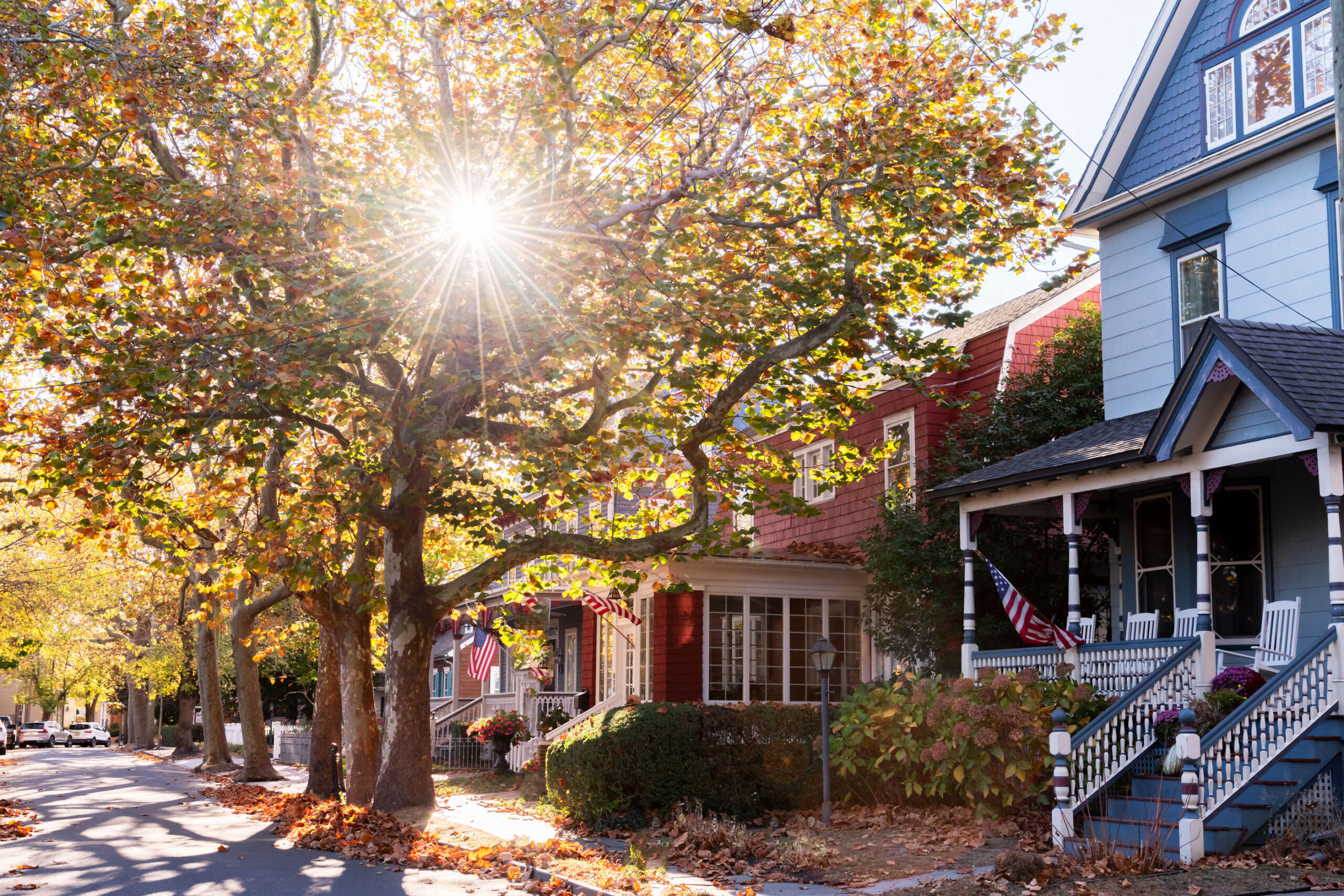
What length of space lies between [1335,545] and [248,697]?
23.0 meters

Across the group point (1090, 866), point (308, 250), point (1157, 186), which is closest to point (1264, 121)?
Answer: point (1157, 186)

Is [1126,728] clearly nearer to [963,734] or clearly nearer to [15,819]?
[963,734]

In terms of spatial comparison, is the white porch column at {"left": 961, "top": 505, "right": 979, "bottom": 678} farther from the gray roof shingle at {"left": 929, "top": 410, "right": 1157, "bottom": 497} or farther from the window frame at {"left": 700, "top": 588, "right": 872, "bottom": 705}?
the window frame at {"left": 700, "top": 588, "right": 872, "bottom": 705}

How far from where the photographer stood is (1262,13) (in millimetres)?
16719

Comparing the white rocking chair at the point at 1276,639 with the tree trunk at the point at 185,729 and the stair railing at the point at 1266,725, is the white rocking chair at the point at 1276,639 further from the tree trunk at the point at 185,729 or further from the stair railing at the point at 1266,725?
the tree trunk at the point at 185,729

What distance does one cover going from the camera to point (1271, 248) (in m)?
15.8

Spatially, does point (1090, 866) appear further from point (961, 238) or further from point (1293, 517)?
point (961, 238)

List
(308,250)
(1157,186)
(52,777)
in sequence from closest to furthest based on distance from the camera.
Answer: (308,250) → (1157,186) → (52,777)

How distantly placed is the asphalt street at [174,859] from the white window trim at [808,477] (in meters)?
12.3

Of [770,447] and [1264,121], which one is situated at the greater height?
[1264,121]

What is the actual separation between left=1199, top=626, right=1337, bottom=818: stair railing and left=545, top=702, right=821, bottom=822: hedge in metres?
6.51

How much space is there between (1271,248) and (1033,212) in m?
2.97

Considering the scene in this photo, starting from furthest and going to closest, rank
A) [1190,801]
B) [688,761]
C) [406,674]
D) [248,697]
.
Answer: [248,697] → [406,674] → [688,761] → [1190,801]

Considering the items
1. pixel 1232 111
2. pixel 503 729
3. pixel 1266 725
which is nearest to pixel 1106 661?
pixel 1266 725
